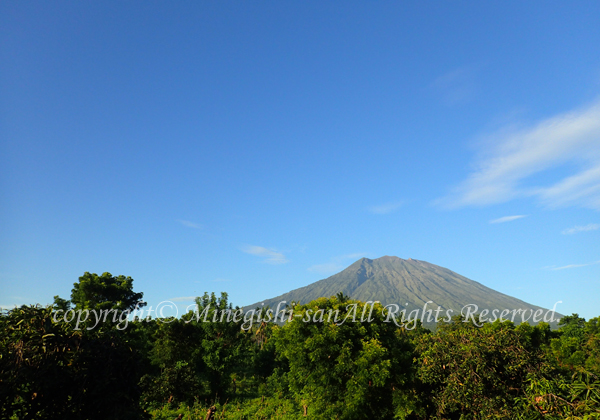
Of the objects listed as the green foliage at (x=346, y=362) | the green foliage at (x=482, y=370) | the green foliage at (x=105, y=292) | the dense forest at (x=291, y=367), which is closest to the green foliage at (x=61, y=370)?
the dense forest at (x=291, y=367)

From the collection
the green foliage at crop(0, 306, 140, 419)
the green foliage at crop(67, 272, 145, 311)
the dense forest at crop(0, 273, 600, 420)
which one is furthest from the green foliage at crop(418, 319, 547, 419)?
the green foliage at crop(67, 272, 145, 311)

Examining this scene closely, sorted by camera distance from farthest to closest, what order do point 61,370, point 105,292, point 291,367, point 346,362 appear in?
point 105,292, point 291,367, point 346,362, point 61,370

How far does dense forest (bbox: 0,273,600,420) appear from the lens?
29.2 feet

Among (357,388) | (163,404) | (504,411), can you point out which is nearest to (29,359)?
(504,411)

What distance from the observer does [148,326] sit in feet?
140

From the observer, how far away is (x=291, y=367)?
2583 cm

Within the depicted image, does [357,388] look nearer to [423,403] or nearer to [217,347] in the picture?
[423,403]

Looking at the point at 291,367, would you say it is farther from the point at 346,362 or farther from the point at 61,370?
the point at 61,370

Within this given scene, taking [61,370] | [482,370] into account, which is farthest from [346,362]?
[61,370]

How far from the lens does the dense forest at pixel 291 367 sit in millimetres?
8891

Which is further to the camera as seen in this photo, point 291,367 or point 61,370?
point 291,367

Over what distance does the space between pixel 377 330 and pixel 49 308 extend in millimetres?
20251

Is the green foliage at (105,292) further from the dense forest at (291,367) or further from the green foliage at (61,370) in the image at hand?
the green foliage at (61,370)

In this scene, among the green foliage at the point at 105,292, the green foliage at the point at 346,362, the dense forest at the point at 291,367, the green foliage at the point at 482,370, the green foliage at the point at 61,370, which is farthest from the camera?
the green foliage at the point at 105,292
